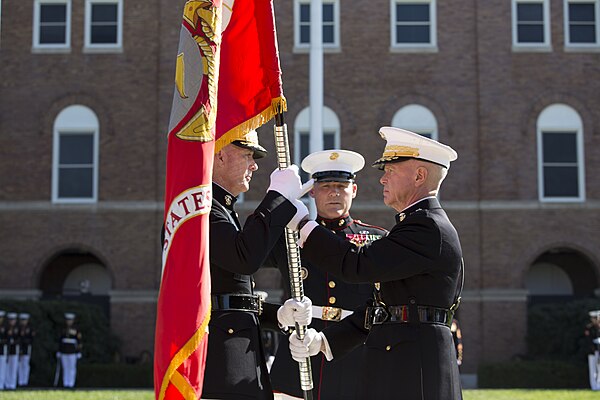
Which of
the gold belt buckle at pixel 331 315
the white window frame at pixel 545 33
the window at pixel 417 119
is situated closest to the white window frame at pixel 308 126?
the window at pixel 417 119

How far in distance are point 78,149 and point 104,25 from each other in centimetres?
392

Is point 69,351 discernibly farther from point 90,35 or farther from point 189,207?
point 189,207

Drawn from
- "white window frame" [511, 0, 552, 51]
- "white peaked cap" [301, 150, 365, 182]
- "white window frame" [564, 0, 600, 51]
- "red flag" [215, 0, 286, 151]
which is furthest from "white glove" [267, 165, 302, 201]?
"white window frame" [564, 0, 600, 51]

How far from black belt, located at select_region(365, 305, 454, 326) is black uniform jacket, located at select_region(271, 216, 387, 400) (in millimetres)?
1643

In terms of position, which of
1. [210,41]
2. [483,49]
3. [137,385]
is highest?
[483,49]

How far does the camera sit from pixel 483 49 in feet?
97.7

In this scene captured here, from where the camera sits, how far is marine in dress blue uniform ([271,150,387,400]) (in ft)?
23.8

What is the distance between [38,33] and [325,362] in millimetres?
25290

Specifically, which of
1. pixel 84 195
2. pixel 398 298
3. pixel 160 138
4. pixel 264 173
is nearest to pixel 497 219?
pixel 264 173

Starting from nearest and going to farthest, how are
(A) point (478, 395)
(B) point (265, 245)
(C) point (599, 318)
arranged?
(B) point (265, 245) → (A) point (478, 395) → (C) point (599, 318)

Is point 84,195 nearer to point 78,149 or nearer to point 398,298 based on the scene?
point 78,149

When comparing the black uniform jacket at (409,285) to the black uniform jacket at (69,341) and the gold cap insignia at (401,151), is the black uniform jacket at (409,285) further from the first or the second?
the black uniform jacket at (69,341)

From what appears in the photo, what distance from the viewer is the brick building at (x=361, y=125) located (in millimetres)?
28984

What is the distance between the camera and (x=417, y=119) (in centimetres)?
2952
